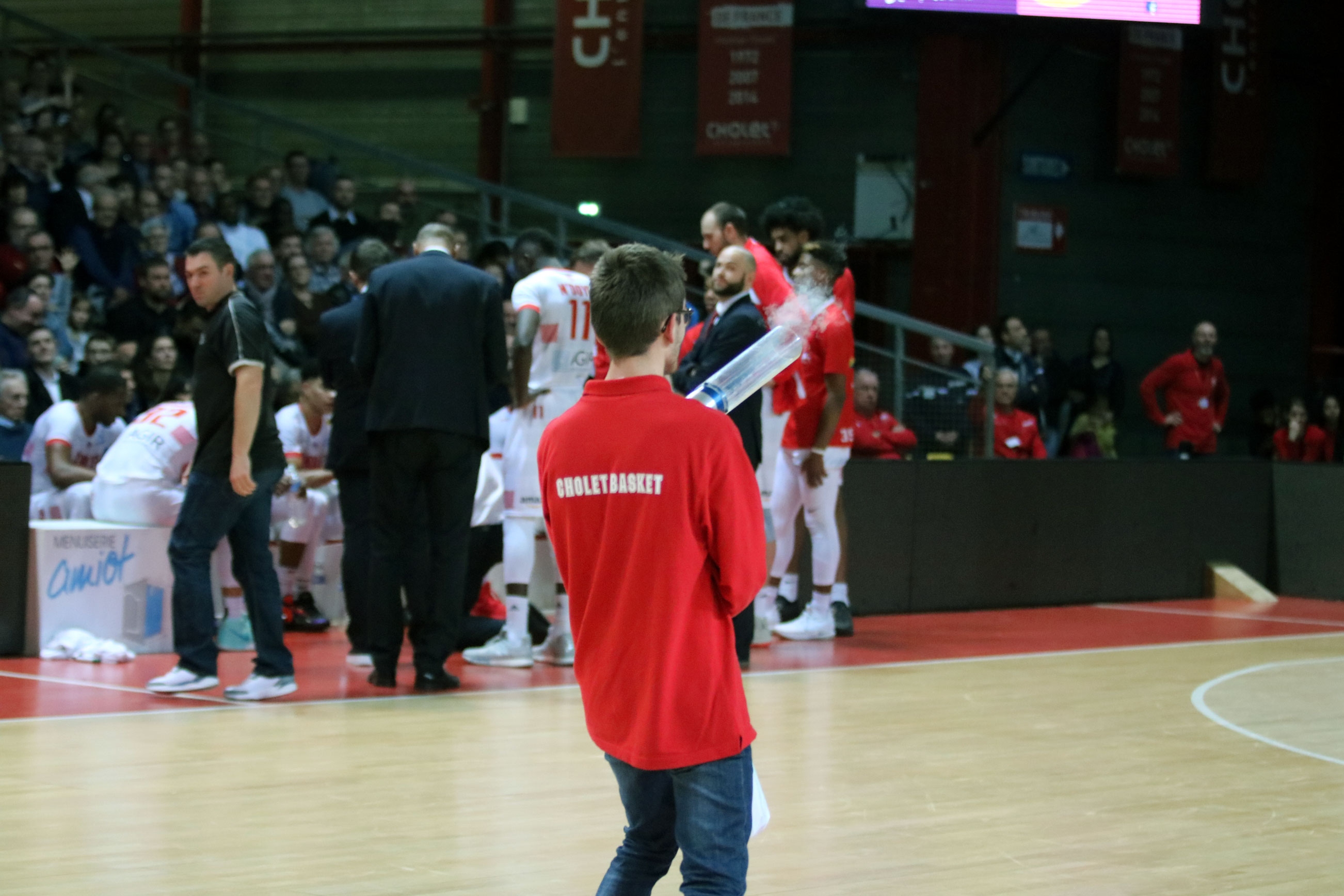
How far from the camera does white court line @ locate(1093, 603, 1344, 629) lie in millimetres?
10703

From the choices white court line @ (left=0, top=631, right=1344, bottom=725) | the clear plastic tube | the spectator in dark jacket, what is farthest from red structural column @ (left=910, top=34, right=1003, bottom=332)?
the clear plastic tube

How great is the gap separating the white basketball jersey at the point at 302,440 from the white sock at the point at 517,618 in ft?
6.17

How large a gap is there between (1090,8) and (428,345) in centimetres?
496

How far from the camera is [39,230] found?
11.5 m

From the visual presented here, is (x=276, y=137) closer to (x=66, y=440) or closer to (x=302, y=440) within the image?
(x=302, y=440)

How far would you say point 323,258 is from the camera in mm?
12789

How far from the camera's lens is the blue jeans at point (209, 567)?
22.0ft

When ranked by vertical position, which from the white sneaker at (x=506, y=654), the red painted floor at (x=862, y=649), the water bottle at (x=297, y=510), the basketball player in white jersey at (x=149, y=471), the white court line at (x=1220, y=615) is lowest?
the white court line at (x=1220, y=615)

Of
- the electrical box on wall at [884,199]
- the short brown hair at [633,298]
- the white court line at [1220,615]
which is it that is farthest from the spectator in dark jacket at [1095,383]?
the short brown hair at [633,298]

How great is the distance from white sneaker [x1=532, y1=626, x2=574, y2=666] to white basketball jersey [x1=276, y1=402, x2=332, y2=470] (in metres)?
1.94

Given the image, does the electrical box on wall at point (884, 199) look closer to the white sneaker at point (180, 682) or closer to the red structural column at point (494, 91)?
the red structural column at point (494, 91)

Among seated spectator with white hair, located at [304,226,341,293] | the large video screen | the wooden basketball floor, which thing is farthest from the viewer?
seated spectator with white hair, located at [304,226,341,293]

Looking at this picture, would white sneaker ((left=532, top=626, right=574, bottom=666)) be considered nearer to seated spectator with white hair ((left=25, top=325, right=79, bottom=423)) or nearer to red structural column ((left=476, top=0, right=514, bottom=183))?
seated spectator with white hair ((left=25, top=325, right=79, bottom=423))

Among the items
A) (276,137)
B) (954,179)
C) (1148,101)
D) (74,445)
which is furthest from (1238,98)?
(74,445)
